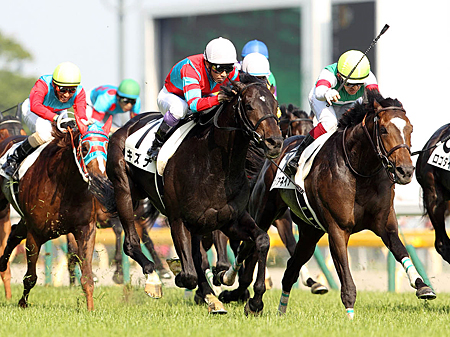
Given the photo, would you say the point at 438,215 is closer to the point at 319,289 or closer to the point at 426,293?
the point at 319,289

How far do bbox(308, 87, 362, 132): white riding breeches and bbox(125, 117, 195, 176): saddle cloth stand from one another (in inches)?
52.2

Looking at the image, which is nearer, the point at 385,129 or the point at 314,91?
the point at 385,129

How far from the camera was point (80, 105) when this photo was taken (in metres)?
8.21

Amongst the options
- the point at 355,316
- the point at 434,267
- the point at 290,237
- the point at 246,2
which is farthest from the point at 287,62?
the point at 355,316

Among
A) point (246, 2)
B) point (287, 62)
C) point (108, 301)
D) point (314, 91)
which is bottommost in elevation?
point (108, 301)

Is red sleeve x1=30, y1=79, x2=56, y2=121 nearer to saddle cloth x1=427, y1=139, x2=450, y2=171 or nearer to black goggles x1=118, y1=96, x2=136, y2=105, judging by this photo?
black goggles x1=118, y1=96, x2=136, y2=105

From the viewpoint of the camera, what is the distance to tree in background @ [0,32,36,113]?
112 feet

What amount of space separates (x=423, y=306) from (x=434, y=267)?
299 cm

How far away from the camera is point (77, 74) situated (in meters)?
8.16

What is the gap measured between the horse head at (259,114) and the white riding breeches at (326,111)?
137cm

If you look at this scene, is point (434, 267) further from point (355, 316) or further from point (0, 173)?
point (0, 173)

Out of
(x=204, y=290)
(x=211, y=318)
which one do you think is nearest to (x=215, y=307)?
(x=211, y=318)

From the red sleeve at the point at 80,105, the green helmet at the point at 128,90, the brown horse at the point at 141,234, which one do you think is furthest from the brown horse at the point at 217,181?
the green helmet at the point at 128,90

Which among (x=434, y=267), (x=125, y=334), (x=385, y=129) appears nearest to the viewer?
(x=125, y=334)
